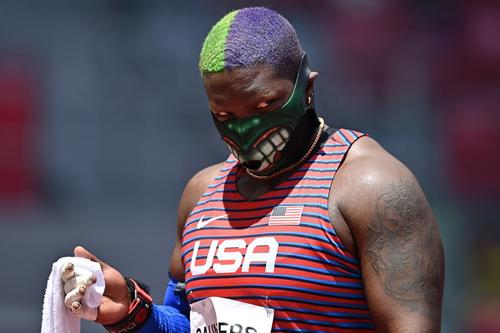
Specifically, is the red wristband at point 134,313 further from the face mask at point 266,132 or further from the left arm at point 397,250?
the left arm at point 397,250

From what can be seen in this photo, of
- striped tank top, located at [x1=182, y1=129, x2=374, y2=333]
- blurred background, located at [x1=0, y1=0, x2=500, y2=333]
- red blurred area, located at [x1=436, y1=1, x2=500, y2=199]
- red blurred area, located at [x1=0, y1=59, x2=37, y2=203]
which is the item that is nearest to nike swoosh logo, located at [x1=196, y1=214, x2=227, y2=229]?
striped tank top, located at [x1=182, y1=129, x2=374, y2=333]

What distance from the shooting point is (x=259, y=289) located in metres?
2.47

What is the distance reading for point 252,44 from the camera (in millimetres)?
2514

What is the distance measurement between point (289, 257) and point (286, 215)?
119 millimetres

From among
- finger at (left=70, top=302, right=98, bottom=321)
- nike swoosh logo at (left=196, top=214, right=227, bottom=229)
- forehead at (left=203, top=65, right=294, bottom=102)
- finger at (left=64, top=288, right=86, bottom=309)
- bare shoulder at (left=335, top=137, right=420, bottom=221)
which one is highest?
forehead at (left=203, top=65, right=294, bottom=102)

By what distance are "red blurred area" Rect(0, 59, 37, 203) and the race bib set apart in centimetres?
550

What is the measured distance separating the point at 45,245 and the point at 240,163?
521cm

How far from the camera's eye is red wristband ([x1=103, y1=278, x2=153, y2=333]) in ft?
8.99

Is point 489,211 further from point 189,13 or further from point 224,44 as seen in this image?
point 224,44

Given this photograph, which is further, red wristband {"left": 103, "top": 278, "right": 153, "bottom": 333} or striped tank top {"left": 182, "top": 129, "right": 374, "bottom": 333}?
red wristband {"left": 103, "top": 278, "right": 153, "bottom": 333}

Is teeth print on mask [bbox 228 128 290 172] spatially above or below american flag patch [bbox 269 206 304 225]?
above

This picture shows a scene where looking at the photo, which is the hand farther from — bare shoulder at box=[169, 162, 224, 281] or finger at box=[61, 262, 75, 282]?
bare shoulder at box=[169, 162, 224, 281]

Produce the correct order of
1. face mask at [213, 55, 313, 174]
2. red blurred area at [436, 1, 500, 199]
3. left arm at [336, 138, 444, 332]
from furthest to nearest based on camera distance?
red blurred area at [436, 1, 500, 199] → face mask at [213, 55, 313, 174] → left arm at [336, 138, 444, 332]

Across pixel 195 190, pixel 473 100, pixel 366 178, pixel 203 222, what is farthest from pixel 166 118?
pixel 366 178
